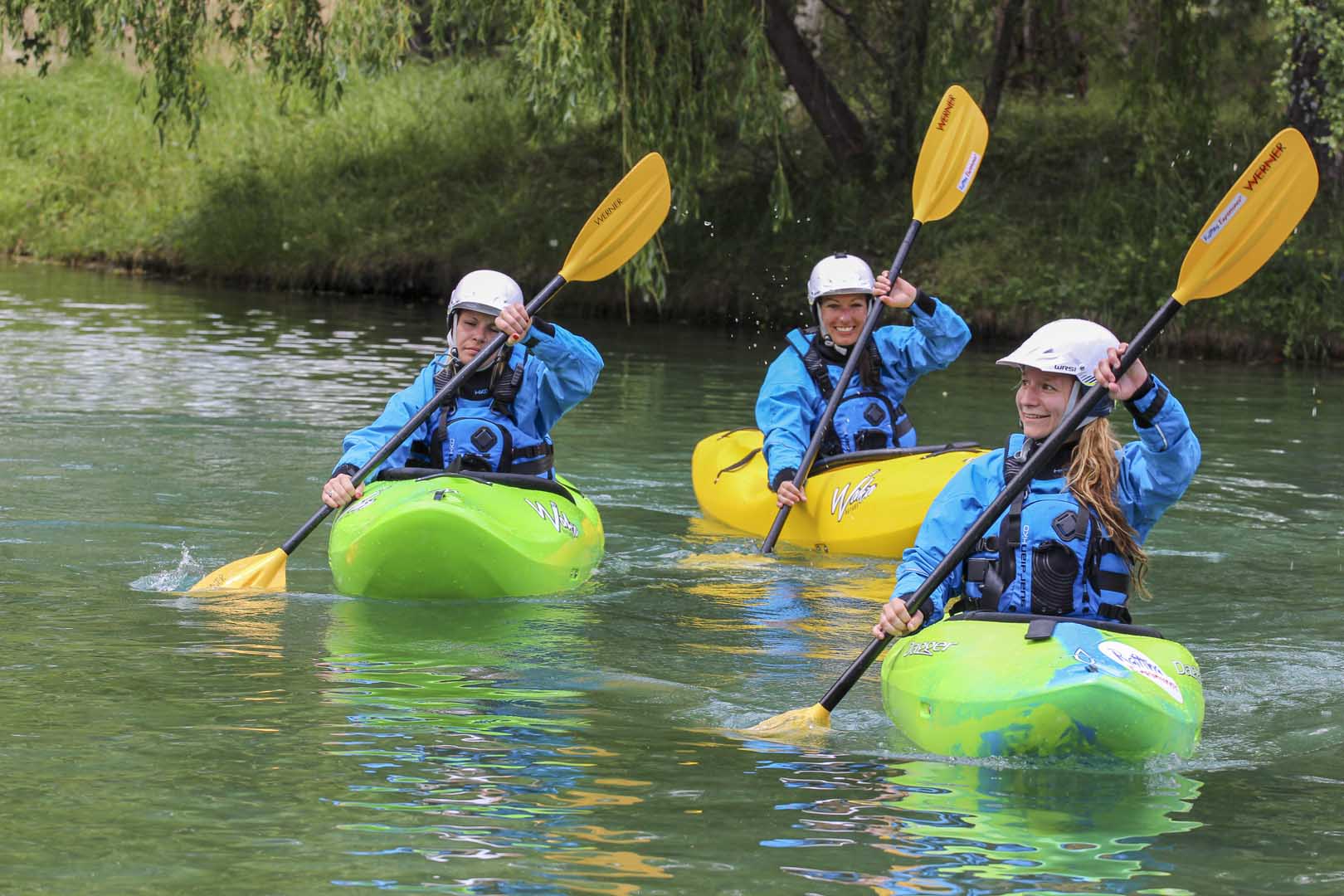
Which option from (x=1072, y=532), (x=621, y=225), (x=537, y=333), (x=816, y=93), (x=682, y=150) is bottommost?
(x=1072, y=532)

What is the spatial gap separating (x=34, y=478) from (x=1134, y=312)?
31.0 feet

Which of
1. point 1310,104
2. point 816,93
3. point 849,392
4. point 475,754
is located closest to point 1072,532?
point 475,754

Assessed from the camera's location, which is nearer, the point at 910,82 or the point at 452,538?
the point at 452,538

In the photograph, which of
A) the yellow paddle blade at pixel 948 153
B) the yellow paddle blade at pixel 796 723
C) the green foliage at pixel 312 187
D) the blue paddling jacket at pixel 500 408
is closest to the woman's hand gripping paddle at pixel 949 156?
the yellow paddle blade at pixel 948 153

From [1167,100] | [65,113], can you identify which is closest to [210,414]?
[1167,100]

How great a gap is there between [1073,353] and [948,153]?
406 cm

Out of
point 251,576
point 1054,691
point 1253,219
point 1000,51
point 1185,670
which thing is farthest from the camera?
point 1000,51

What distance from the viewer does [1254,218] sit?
5.22 meters

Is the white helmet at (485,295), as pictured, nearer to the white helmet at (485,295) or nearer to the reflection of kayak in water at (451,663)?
the white helmet at (485,295)

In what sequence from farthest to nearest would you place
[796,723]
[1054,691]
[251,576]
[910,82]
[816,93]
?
[816,93]
[910,82]
[251,576]
[796,723]
[1054,691]

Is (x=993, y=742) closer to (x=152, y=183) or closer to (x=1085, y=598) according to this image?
(x=1085, y=598)

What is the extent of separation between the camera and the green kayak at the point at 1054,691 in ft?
14.0

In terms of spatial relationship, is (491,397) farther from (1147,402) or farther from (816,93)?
(816,93)

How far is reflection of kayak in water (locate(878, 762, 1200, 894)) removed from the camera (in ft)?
12.2
